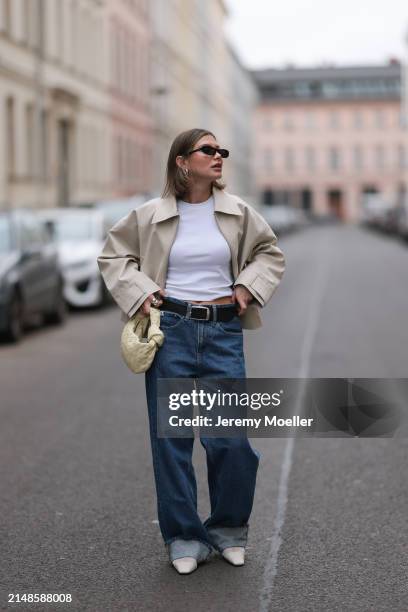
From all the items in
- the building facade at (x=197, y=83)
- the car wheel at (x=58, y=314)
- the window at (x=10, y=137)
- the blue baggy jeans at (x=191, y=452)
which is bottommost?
the car wheel at (x=58, y=314)

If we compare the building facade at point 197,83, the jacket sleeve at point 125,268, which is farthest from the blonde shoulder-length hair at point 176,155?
the building facade at point 197,83

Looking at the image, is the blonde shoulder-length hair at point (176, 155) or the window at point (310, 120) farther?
the window at point (310, 120)

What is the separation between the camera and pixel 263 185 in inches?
4825

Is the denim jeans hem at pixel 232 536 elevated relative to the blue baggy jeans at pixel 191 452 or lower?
lower

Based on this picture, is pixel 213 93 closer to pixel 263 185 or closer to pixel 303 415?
pixel 263 185

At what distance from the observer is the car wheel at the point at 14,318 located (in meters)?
14.7

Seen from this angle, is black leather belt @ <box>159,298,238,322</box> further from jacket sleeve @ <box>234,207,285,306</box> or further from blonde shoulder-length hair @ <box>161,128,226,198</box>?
blonde shoulder-length hair @ <box>161,128,226,198</box>

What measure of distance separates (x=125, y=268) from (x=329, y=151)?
11901 centimetres

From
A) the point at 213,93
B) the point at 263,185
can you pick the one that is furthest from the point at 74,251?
the point at 263,185

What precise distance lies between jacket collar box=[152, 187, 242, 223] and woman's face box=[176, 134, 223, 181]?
10 cm

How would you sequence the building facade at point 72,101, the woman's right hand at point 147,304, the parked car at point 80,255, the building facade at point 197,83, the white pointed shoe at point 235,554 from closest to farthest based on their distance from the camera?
the woman's right hand at point 147,304
the white pointed shoe at point 235,554
the parked car at point 80,255
the building facade at point 72,101
the building facade at point 197,83

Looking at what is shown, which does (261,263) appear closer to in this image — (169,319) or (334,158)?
(169,319)

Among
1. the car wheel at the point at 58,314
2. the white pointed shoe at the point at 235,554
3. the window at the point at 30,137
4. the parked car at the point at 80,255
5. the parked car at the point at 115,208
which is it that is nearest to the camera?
the white pointed shoe at the point at 235,554

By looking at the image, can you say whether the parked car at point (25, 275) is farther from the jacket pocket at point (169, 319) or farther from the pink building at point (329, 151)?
the pink building at point (329, 151)
